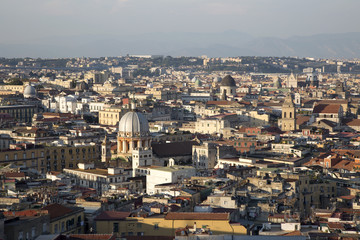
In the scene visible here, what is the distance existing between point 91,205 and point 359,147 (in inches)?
1401

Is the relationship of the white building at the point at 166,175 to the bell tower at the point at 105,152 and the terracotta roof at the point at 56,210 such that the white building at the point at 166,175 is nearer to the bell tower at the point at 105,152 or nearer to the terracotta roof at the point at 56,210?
the bell tower at the point at 105,152

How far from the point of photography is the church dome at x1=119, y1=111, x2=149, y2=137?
62.7 metres

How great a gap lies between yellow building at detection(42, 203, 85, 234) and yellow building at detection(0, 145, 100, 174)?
2660 centimetres

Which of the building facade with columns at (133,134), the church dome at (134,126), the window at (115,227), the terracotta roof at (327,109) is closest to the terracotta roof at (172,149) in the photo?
the building facade with columns at (133,134)

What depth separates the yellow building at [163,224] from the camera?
1178 inches

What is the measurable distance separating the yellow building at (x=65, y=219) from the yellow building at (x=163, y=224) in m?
0.78

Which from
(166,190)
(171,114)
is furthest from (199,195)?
(171,114)

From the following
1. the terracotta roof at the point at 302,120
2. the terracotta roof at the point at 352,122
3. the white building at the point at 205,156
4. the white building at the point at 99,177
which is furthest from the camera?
the terracotta roof at the point at 302,120

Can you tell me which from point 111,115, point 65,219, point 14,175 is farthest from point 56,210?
point 111,115

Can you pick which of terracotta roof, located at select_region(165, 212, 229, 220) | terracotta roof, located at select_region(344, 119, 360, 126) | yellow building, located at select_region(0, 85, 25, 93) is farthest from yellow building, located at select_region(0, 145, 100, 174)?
yellow building, located at select_region(0, 85, 25, 93)

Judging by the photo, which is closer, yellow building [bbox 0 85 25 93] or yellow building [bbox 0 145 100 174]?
yellow building [bbox 0 145 100 174]

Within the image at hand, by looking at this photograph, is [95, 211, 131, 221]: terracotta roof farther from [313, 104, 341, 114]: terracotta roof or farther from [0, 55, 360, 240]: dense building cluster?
[313, 104, 341, 114]: terracotta roof

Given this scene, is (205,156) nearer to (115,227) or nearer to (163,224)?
(115,227)

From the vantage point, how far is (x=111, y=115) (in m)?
96.4
